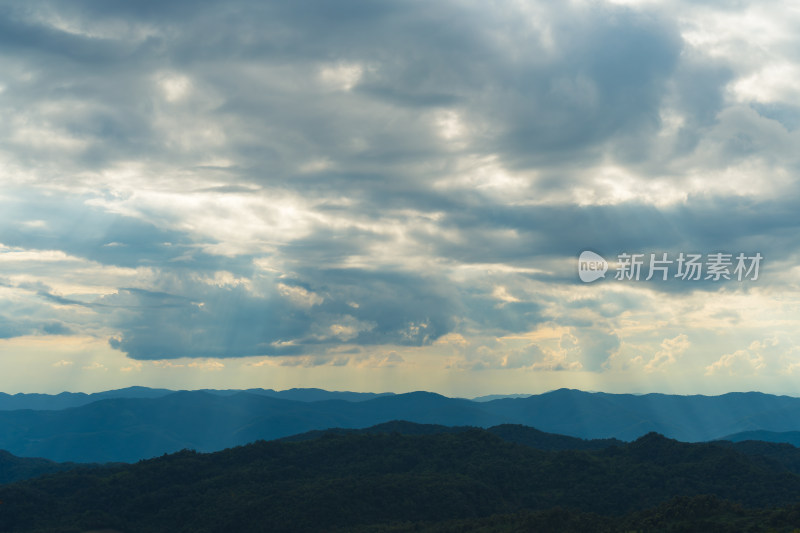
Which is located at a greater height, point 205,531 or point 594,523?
→ point 594,523

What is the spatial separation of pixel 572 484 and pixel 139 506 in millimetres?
129558

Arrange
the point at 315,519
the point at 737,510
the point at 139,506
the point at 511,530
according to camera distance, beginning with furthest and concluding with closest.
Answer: the point at 139,506 → the point at 315,519 → the point at 511,530 → the point at 737,510

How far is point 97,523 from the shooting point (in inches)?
6836

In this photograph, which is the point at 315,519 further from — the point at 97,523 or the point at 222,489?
the point at 97,523

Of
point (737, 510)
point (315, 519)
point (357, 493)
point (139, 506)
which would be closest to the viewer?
point (737, 510)

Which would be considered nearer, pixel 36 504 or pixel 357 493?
pixel 357 493

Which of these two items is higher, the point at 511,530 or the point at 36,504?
the point at 511,530

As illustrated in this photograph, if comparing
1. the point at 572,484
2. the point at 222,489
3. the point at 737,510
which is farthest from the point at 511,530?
the point at 222,489

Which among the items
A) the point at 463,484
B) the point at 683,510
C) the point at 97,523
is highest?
the point at 683,510

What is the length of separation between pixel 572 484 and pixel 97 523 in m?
137

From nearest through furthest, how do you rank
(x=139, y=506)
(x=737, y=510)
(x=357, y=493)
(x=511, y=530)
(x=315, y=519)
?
(x=737, y=510) < (x=511, y=530) < (x=315, y=519) < (x=357, y=493) < (x=139, y=506)

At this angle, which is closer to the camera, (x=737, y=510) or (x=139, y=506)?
(x=737, y=510)

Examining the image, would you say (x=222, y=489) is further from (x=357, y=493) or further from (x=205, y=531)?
(x=357, y=493)

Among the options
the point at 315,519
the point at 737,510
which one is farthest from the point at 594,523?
the point at 315,519
